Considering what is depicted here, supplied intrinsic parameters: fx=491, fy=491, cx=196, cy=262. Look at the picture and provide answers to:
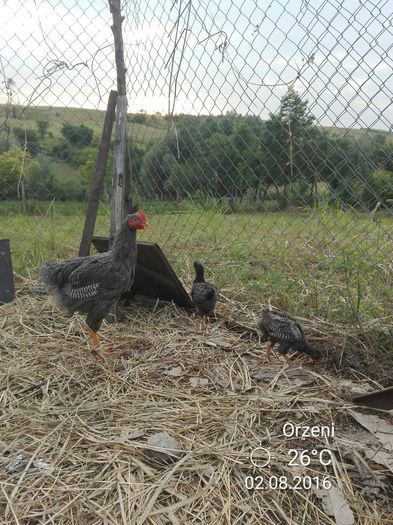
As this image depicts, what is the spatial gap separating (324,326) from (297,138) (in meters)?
1.43

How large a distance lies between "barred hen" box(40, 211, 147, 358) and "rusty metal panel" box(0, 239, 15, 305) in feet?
3.99

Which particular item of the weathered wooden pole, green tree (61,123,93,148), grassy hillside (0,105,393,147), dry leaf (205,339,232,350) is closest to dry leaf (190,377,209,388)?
dry leaf (205,339,232,350)

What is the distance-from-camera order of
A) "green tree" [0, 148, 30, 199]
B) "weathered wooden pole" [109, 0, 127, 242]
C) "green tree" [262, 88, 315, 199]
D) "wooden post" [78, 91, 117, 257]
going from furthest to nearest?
1. "green tree" [0, 148, 30, 199]
2. "wooden post" [78, 91, 117, 257]
3. "weathered wooden pole" [109, 0, 127, 242]
4. "green tree" [262, 88, 315, 199]

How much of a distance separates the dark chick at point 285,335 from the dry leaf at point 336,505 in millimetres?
1135

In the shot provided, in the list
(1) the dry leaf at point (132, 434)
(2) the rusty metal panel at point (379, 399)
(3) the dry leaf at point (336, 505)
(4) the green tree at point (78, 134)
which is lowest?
(1) the dry leaf at point (132, 434)

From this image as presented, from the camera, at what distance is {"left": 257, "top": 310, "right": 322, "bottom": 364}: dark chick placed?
307cm

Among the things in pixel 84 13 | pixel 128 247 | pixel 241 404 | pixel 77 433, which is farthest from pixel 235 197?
pixel 77 433

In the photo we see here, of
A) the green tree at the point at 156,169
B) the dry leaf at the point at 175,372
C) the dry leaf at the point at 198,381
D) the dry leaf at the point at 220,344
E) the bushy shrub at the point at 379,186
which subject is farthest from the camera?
the green tree at the point at 156,169

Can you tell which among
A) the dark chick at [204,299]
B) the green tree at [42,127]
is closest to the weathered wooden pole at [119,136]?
the dark chick at [204,299]

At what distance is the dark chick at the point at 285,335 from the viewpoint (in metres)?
3.07

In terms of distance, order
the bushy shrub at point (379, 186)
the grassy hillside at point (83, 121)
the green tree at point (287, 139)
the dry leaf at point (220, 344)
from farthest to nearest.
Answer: the grassy hillside at point (83, 121), the green tree at point (287, 139), the dry leaf at point (220, 344), the bushy shrub at point (379, 186)

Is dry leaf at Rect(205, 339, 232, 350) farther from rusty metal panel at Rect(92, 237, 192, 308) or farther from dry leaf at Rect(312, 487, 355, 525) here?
dry leaf at Rect(312, 487, 355, 525)

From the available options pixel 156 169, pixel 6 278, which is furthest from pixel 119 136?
pixel 6 278

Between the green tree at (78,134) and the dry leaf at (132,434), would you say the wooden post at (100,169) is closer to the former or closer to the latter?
the green tree at (78,134)
